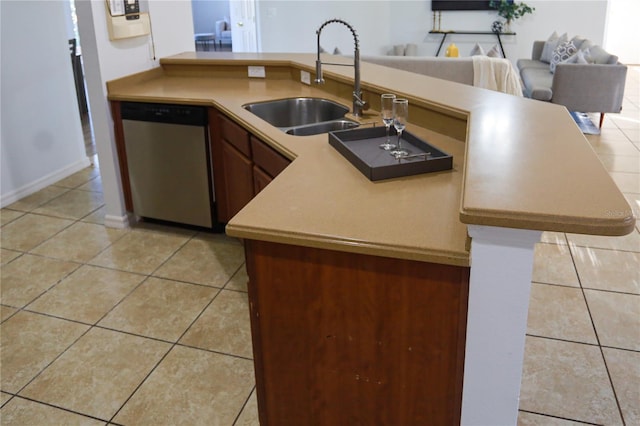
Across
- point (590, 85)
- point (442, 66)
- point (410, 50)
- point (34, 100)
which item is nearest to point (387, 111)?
point (34, 100)

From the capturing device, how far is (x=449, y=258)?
1306mm

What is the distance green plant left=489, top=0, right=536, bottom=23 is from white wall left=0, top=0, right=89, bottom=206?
→ 21.7ft

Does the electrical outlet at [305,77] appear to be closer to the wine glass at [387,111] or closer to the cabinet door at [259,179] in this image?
the cabinet door at [259,179]

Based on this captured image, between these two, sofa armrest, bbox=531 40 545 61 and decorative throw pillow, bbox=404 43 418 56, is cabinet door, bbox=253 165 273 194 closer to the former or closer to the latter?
decorative throw pillow, bbox=404 43 418 56

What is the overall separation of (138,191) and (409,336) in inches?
96.7

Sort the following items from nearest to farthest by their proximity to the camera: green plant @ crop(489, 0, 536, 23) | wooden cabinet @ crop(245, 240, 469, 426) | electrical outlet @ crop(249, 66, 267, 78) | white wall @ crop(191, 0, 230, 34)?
wooden cabinet @ crop(245, 240, 469, 426), electrical outlet @ crop(249, 66, 267, 78), green plant @ crop(489, 0, 536, 23), white wall @ crop(191, 0, 230, 34)

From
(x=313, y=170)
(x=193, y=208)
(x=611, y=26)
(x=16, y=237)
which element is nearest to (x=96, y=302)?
(x=193, y=208)

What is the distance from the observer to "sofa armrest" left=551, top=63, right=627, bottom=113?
17.8 ft

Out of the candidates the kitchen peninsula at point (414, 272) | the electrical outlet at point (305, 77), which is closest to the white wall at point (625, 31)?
the electrical outlet at point (305, 77)

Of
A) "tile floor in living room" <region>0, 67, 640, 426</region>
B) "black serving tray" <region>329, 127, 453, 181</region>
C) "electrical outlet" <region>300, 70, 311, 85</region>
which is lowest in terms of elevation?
"tile floor in living room" <region>0, 67, 640, 426</region>

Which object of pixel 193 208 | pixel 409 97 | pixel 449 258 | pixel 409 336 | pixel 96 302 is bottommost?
pixel 96 302

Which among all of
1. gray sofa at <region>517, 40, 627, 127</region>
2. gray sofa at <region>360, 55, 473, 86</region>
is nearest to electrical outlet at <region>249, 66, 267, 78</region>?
gray sofa at <region>360, 55, 473, 86</region>

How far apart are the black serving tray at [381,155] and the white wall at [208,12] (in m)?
11.1

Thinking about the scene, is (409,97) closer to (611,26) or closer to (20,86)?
(20,86)
